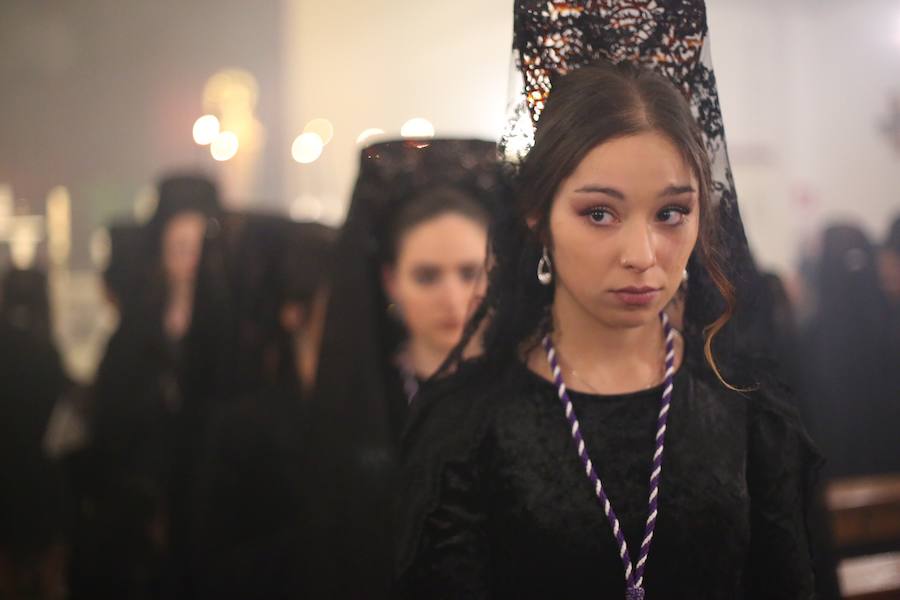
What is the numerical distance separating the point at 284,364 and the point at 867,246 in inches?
62.9

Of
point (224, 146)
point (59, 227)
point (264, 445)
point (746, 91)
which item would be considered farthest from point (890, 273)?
point (59, 227)

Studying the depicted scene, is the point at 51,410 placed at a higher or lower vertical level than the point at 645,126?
lower

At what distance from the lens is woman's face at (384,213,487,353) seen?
1.49 m

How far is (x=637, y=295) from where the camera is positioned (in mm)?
982

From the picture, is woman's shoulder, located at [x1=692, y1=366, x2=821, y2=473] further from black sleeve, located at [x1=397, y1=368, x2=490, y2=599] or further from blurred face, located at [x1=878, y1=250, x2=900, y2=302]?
blurred face, located at [x1=878, y1=250, x2=900, y2=302]

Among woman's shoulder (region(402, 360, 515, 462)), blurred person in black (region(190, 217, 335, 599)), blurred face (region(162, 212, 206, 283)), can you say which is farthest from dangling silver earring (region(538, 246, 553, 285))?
blurred face (region(162, 212, 206, 283))

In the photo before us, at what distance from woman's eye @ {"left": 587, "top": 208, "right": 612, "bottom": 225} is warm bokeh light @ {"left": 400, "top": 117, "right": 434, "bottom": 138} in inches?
59.8

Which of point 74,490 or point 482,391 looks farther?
point 74,490

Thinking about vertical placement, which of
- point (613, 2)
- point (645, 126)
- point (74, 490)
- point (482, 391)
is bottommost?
point (74, 490)

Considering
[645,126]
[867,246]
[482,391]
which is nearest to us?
[645,126]

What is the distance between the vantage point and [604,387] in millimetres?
1047

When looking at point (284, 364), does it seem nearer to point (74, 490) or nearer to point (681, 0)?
point (74, 490)

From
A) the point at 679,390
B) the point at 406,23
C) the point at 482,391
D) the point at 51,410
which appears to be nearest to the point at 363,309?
the point at 482,391

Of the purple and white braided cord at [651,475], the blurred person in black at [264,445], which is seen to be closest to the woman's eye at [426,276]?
the purple and white braided cord at [651,475]
